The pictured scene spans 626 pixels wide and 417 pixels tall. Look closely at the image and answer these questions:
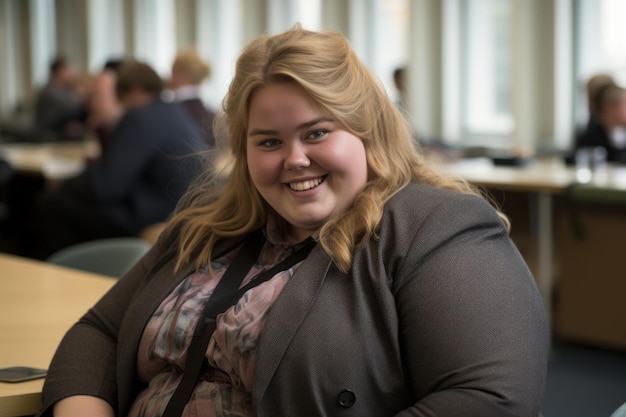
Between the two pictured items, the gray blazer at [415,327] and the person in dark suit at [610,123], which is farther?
the person in dark suit at [610,123]

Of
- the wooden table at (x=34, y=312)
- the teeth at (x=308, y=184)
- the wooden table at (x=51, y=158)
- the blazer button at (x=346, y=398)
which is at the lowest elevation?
the wooden table at (x=51, y=158)

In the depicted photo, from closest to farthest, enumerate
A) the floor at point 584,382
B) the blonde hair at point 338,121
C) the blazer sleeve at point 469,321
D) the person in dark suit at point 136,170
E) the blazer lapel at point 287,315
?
the blazer sleeve at point 469,321 < the blazer lapel at point 287,315 < the blonde hair at point 338,121 < the floor at point 584,382 < the person in dark suit at point 136,170

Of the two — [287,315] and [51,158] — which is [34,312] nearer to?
[287,315]

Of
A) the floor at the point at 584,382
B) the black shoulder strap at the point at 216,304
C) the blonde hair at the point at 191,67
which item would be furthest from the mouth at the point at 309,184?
→ the blonde hair at the point at 191,67

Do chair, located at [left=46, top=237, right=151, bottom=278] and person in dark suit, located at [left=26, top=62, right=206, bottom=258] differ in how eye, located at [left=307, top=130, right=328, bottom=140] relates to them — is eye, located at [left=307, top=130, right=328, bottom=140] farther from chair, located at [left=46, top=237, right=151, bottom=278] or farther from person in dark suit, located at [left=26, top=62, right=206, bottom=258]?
person in dark suit, located at [left=26, top=62, right=206, bottom=258]

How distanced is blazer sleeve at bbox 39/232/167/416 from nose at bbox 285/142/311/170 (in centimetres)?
45

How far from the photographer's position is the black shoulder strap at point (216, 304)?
5.61 feet

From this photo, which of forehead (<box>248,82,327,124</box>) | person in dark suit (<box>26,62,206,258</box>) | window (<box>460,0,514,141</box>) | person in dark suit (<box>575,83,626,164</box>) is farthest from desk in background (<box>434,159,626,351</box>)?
window (<box>460,0,514,141</box>)

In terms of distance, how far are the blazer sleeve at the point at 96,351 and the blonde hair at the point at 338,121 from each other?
0.16 meters

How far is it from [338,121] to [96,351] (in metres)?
0.71

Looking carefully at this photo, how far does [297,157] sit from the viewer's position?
170 centimetres

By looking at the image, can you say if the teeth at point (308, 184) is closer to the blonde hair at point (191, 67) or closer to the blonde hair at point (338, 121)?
the blonde hair at point (338, 121)

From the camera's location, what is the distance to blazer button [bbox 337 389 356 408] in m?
1.54

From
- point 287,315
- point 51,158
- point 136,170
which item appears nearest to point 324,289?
point 287,315
